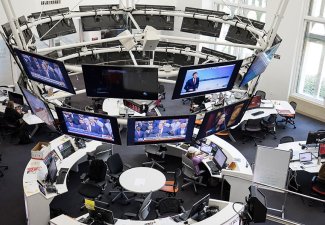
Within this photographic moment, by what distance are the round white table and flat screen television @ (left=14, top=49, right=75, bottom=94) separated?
142 inches

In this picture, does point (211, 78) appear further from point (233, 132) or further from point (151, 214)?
point (233, 132)

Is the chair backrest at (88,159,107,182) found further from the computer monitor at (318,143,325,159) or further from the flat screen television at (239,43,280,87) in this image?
the computer monitor at (318,143,325,159)

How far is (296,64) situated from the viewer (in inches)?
635

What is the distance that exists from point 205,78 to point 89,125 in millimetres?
2352

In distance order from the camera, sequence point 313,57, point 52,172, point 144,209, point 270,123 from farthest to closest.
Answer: point 313,57
point 270,123
point 52,172
point 144,209

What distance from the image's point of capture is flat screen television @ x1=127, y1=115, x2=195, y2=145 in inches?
291

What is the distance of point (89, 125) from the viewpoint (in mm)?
7629

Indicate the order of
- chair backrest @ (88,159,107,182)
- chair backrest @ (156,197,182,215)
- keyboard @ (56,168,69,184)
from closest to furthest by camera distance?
chair backrest @ (156,197,182,215) → keyboard @ (56,168,69,184) → chair backrest @ (88,159,107,182)

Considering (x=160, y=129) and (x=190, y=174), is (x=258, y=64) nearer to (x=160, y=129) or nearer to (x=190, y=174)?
(x=160, y=129)

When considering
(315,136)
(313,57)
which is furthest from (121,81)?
(313,57)

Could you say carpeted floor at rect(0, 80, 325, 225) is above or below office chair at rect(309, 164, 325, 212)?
below

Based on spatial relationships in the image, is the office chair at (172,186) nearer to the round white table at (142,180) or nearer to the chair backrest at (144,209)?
the round white table at (142,180)

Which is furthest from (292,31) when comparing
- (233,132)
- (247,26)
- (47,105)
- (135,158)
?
(47,105)

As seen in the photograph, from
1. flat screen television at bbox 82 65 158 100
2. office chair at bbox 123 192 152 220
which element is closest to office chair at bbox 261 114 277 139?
office chair at bbox 123 192 152 220
